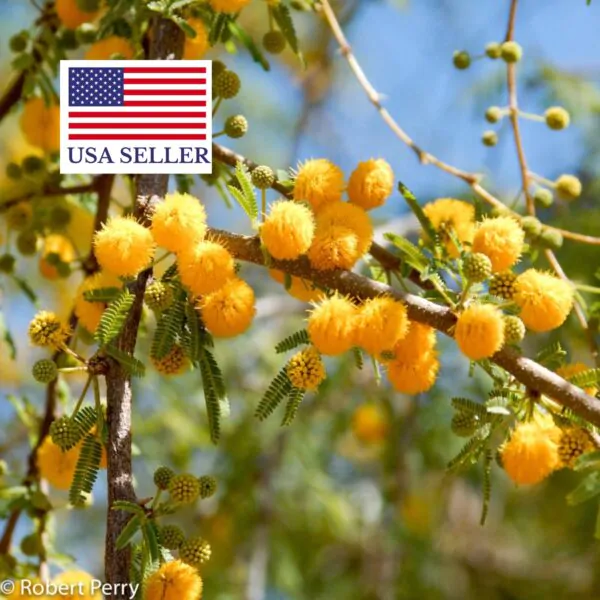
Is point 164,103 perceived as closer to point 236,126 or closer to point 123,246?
point 236,126

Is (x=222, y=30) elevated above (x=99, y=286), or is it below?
above

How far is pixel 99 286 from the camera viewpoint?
228cm

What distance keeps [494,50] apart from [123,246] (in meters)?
1.55

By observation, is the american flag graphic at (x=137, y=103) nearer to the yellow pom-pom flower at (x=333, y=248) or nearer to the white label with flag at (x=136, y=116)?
the white label with flag at (x=136, y=116)

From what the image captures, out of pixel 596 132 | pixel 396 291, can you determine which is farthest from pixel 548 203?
pixel 596 132

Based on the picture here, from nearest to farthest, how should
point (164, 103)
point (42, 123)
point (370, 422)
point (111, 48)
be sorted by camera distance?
point (164, 103), point (111, 48), point (42, 123), point (370, 422)

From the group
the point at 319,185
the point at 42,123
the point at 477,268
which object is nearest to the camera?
the point at 477,268

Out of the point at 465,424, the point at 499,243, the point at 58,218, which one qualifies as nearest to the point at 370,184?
the point at 499,243

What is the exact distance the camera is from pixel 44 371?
Result: 2.24 m

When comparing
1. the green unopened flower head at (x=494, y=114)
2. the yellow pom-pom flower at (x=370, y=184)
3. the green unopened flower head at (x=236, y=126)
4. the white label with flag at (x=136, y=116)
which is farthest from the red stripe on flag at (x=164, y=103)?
the green unopened flower head at (x=494, y=114)

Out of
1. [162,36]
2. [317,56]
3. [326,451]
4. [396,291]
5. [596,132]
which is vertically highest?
[317,56]

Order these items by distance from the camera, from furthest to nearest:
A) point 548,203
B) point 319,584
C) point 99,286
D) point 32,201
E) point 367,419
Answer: point 319,584, point 367,419, point 32,201, point 548,203, point 99,286

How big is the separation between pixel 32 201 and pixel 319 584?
3.29 meters

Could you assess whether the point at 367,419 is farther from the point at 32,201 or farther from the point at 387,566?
the point at 32,201
